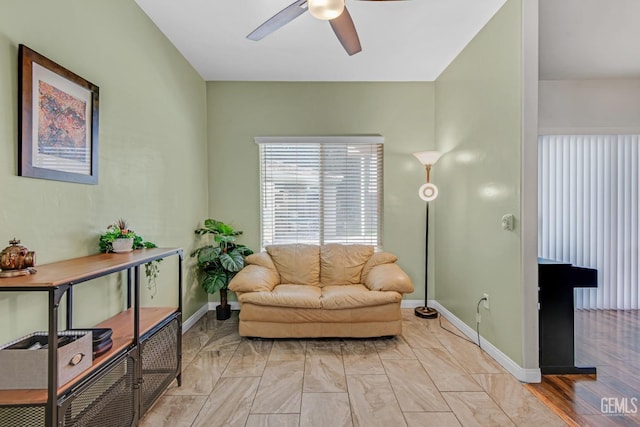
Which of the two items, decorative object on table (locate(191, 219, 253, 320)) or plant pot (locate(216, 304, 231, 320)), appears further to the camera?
plant pot (locate(216, 304, 231, 320))

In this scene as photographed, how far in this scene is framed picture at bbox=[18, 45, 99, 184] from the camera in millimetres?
1506

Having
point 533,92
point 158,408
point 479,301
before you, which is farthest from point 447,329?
point 158,408

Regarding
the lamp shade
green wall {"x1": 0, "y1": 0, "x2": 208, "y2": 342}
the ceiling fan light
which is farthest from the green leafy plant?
the ceiling fan light

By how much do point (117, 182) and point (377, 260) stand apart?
2684 mm

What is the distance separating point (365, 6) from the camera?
8.27 ft

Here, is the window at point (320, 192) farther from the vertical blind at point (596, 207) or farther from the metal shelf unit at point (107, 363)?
the vertical blind at point (596, 207)

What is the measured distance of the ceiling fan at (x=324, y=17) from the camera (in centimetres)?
161

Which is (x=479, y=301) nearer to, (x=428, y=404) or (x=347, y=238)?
(x=428, y=404)

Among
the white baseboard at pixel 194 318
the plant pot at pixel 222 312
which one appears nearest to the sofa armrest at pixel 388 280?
the plant pot at pixel 222 312

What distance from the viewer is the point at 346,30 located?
207 cm

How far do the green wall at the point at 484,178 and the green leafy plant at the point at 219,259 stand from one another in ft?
7.98

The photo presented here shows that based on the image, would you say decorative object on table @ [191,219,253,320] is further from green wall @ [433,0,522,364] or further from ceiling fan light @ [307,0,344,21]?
ceiling fan light @ [307,0,344,21]

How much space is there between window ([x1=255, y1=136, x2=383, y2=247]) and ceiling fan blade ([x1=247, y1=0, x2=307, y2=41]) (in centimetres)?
193

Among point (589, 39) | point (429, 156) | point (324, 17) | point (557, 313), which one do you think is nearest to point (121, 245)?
point (324, 17)
